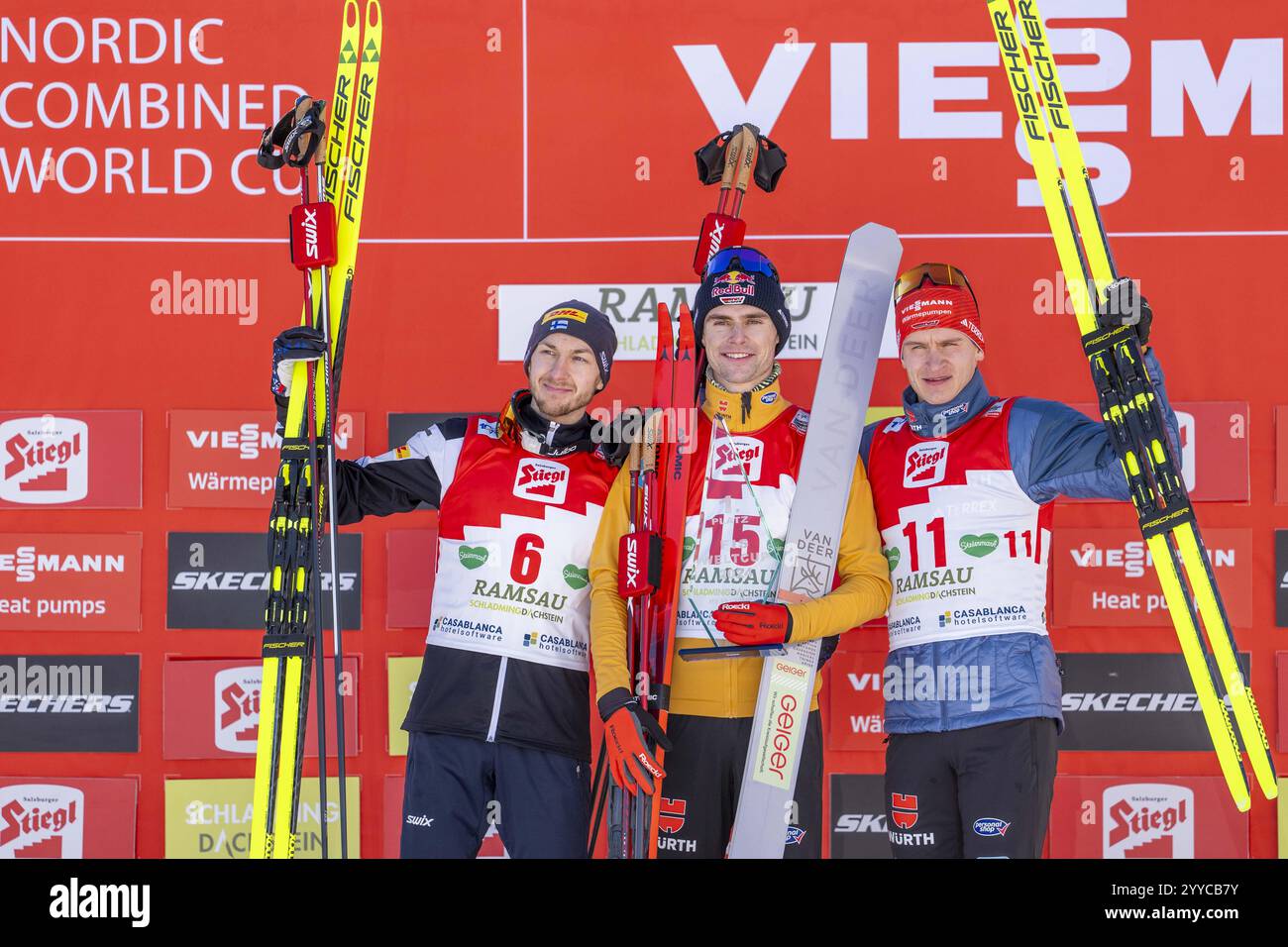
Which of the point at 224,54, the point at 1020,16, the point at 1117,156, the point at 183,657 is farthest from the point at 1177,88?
the point at 183,657

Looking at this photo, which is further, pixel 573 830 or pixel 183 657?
pixel 183 657

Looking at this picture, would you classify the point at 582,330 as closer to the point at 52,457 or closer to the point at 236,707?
the point at 236,707

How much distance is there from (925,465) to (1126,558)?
3.34ft

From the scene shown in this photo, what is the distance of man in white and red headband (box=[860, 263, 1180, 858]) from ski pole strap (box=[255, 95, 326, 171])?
1452 millimetres

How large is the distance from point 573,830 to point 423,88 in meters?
2.15

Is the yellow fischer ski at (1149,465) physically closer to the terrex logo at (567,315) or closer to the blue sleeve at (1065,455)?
the blue sleeve at (1065,455)

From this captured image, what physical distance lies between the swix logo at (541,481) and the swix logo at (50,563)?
1408 millimetres

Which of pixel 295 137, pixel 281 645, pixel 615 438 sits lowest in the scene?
pixel 281 645

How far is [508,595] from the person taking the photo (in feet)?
9.31

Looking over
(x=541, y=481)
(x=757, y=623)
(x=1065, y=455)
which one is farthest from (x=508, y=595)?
(x=1065, y=455)

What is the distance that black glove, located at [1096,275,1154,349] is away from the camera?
270cm

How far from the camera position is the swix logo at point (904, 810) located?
2695 millimetres
